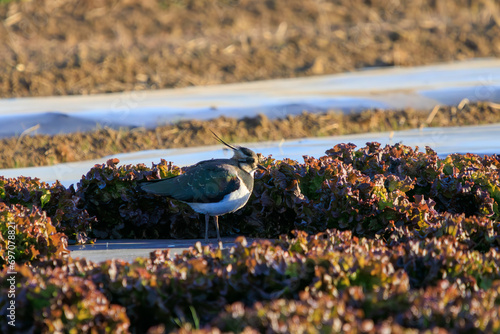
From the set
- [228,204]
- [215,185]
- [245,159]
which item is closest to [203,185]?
[215,185]

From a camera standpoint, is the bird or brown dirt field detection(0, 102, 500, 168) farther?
brown dirt field detection(0, 102, 500, 168)

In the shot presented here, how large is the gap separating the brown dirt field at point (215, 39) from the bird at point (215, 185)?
34.4 feet

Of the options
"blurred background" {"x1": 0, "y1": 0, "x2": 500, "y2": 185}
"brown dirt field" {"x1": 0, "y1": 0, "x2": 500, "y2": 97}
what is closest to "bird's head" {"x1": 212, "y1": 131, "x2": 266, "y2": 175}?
"blurred background" {"x1": 0, "y1": 0, "x2": 500, "y2": 185}

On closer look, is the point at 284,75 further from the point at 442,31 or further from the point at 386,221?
the point at 386,221

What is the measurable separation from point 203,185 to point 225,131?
257 inches

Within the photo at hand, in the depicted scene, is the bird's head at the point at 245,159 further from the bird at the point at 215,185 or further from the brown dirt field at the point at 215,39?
the brown dirt field at the point at 215,39

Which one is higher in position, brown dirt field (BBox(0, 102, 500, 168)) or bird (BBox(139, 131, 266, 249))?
Result: bird (BBox(139, 131, 266, 249))

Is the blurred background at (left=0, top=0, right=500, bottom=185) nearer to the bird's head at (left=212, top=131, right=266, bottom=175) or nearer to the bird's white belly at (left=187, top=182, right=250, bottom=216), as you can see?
the bird's head at (left=212, top=131, right=266, bottom=175)

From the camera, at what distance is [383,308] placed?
4.21m

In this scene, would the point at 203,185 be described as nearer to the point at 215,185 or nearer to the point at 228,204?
the point at 215,185

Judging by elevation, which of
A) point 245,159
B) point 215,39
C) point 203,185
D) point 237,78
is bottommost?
point 203,185

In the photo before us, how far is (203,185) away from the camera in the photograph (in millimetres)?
6609

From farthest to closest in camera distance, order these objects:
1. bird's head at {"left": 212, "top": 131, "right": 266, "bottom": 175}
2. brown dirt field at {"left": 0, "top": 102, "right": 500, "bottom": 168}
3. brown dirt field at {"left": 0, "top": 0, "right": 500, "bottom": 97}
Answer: brown dirt field at {"left": 0, "top": 0, "right": 500, "bottom": 97}, brown dirt field at {"left": 0, "top": 102, "right": 500, "bottom": 168}, bird's head at {"left": 212, "top": 131, "right": 266, "bottom": 175}

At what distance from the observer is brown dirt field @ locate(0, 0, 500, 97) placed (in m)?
17.9
